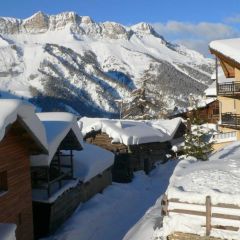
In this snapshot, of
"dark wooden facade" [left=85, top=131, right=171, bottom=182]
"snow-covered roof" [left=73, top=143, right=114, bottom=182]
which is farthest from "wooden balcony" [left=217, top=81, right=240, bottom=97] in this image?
"snow-covered roof" [left=73, top=143, right=114, bottom=182]

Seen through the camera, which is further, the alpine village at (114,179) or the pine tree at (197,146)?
the pine tree at (197,146)

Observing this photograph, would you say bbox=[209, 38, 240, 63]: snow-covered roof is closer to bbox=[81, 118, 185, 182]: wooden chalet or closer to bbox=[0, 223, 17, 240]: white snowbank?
bbox=[81, 118, 185, 182]: wooden chalet

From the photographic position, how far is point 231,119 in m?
35.7

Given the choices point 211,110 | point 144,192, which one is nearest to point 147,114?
point 211,110

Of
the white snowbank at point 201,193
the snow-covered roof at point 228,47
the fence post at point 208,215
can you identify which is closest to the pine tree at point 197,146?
the snow-covered roof at point 228,47

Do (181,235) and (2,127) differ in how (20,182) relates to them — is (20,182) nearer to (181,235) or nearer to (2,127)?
(2,127)

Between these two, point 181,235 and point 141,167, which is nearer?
point 181,235

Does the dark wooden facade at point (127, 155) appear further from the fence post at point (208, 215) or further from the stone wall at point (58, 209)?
the fence post at point (208, 215)

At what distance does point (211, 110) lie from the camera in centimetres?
5141

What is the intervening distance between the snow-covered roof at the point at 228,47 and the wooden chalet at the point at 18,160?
60.6 ft

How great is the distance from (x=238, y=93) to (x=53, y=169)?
17122mm

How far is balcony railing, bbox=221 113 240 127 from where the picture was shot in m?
34.9

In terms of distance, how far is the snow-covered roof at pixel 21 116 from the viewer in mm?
14998

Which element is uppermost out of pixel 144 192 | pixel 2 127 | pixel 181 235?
pixel 2 127
